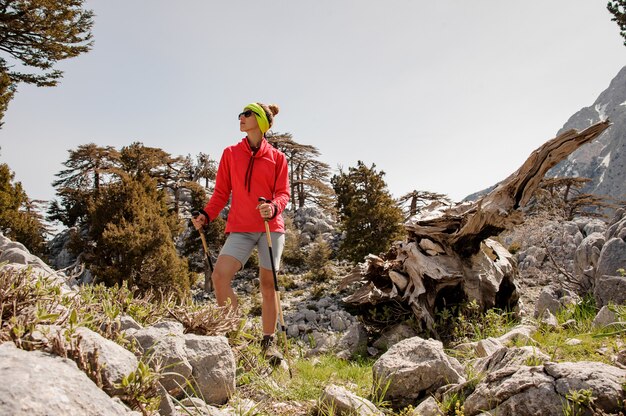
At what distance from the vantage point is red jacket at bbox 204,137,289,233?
14.3ft

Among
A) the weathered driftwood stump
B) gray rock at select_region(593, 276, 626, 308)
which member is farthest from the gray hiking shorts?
gray rock at select_region(593, 276, 626, 308)

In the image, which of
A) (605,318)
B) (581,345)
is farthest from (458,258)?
(581,345)

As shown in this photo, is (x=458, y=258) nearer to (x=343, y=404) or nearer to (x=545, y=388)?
(x=545, y=388)

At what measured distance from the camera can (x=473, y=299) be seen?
7.02m

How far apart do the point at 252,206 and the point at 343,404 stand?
8.28 ft

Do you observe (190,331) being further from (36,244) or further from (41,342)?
(36,244)

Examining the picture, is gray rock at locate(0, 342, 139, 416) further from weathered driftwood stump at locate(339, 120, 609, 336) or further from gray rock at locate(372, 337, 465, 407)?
weathered driftwood stump at locate(339, 120, 609, 336)

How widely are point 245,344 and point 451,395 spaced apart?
189cm

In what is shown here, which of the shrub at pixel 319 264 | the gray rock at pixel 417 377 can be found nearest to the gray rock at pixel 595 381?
the gray rock at pixel 417 377

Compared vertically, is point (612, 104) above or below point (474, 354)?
above

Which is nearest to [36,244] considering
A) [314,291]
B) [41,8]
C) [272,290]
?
[41,8]

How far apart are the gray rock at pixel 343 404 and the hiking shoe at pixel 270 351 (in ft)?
4.01

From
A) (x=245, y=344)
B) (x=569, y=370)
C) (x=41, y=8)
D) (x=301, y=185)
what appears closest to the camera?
(x=569, y=370)

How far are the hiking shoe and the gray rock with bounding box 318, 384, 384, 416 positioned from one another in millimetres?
1222
